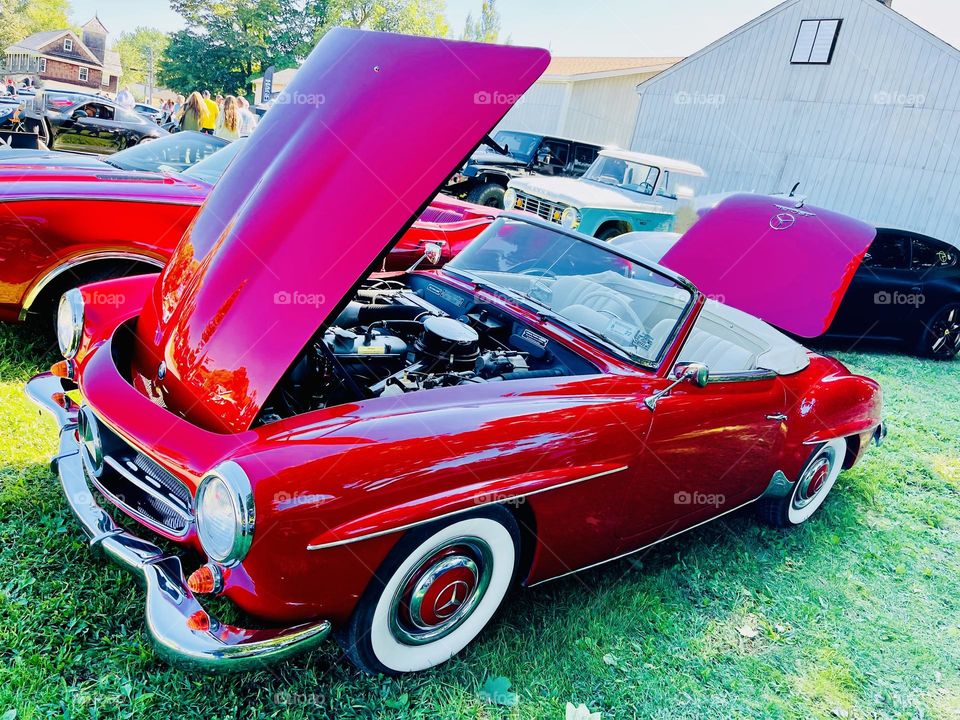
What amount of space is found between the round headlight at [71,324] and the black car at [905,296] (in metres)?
6.98

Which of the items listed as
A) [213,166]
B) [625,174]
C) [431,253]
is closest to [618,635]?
[431,253]

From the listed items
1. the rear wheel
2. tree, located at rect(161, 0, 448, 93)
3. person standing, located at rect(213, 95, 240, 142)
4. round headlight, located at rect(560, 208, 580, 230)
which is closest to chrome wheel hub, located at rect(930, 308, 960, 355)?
round headlight, located at rect(560, 208, 580, 230)

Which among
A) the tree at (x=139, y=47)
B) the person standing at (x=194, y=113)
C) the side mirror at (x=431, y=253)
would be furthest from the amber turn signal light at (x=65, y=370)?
the tree at (x=139, y=47)

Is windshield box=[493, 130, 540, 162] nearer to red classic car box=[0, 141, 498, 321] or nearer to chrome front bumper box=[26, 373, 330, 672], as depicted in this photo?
red classic car box=[0, 141, 498, 321]

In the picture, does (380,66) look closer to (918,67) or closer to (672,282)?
(672,282)

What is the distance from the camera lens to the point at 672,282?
2904 mm

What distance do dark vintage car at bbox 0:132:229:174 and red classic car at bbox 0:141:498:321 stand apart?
0.38 metres

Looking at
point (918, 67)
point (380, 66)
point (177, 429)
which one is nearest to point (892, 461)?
point (380, 66)

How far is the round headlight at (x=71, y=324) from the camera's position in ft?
9.21

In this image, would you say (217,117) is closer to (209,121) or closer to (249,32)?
(209,121)

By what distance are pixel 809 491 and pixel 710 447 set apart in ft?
4.38

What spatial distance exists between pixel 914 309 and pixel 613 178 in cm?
412

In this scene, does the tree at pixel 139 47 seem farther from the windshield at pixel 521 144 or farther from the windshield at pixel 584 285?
the windshield at pixel 584 285

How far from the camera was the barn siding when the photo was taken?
40.3 ft
